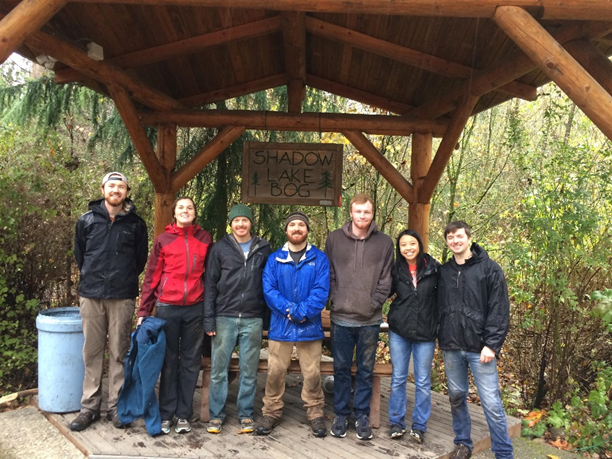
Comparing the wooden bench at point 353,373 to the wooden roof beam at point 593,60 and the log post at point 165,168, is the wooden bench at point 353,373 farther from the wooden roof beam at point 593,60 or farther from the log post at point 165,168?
the wooden roof beam at point 593,60

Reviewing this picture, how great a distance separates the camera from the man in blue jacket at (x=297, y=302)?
3469 millimetres

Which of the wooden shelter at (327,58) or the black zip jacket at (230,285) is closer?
the wooden shelter at (327,58)

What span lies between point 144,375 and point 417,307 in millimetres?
2089

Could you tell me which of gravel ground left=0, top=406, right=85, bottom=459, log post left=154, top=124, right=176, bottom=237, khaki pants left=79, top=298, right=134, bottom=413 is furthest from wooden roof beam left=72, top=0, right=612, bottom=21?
gravel ground left=0, top=406, right=85, bottom=459

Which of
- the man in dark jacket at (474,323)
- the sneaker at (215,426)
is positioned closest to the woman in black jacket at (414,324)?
the man in dark jacket at (474,323)

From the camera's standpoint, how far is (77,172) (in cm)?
584

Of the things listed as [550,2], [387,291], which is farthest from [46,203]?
[550,2]

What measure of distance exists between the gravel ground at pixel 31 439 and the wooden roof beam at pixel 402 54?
408 centimetres

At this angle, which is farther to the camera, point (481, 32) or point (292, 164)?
point (292, 164)

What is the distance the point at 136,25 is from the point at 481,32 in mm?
3015

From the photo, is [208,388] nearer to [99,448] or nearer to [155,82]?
[99,448]

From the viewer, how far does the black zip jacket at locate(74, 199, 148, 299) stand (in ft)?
11.9

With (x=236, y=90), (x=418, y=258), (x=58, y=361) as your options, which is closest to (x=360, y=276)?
(x=418, y=258)

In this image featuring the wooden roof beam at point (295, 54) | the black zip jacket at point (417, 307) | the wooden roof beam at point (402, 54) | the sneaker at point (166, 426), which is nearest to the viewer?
the black zip jacket at point (417, 307)
